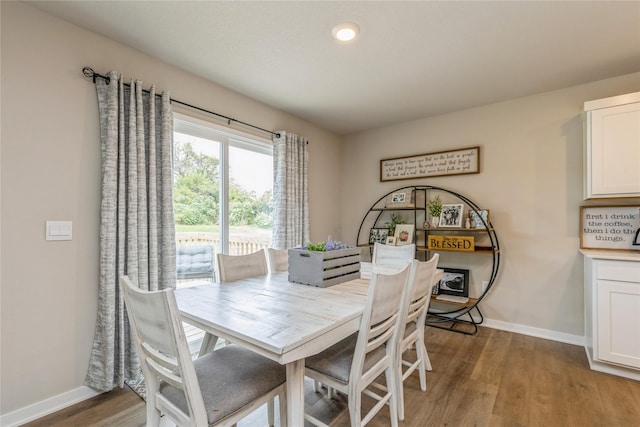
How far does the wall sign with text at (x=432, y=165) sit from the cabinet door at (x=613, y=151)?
101cm

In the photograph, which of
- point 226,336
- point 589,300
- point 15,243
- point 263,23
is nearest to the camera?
point 226,336

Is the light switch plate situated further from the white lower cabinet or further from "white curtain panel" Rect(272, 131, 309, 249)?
the white lower cabinet

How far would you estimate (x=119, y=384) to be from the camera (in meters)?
2.05

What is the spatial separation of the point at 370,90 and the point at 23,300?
3065 mm

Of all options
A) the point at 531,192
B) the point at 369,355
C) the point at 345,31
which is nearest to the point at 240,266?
the point at 369,355

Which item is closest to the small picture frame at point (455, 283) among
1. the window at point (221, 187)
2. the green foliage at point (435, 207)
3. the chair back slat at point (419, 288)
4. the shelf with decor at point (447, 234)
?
the shelf with decor at point (447, 234)

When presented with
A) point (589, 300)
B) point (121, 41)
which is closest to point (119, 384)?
point (121, 41)

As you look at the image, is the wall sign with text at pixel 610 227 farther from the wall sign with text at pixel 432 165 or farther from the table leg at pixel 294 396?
the table leg at pixel 294 396

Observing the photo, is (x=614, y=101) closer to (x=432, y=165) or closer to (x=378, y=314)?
(x=432, y=165)

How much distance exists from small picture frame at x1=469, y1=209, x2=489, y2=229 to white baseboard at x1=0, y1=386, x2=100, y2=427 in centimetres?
358

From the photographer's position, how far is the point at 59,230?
1.90 m

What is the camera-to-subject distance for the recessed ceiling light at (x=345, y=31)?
1.94 m

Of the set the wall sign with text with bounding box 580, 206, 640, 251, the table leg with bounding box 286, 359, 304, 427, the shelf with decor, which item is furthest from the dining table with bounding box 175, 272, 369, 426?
the wall sign with text with bounding box 580, 206, 640, 251

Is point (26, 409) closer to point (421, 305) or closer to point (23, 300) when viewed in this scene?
point (23, 300)
